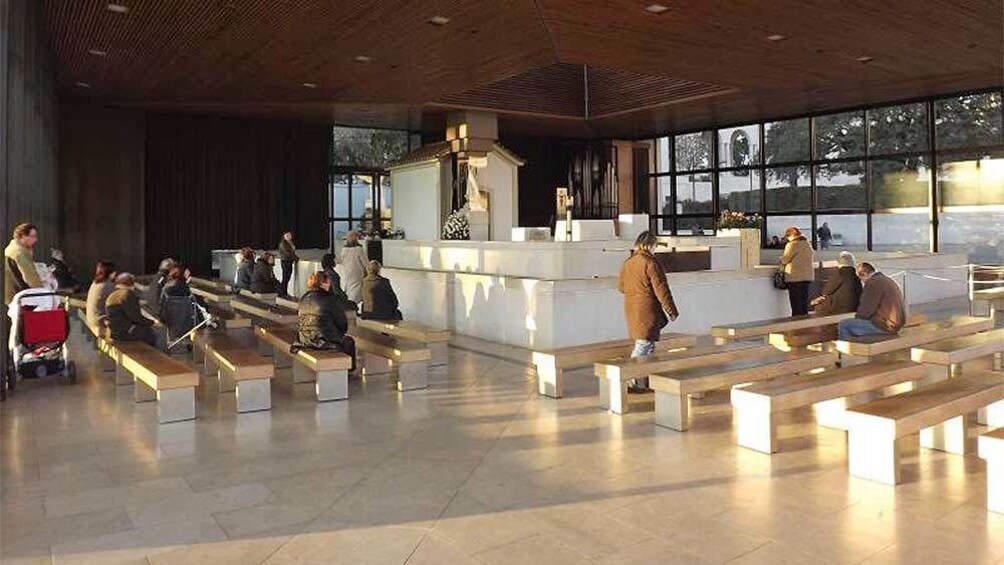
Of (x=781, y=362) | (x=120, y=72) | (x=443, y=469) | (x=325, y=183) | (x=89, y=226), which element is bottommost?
(x=443, y=469)

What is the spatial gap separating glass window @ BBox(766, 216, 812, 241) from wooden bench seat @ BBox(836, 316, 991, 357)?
13490 millimetres

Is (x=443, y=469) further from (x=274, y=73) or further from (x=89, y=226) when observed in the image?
(x=89, y=226)

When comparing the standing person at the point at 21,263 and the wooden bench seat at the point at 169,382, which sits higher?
the standing person at the point at 21,263

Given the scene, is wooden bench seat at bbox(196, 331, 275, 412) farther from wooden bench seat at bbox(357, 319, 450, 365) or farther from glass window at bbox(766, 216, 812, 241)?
glass window at bbox(766, 216, 812, 241)

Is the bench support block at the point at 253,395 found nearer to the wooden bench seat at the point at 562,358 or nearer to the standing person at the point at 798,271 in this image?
the wooden bench seat at the point at 562,358

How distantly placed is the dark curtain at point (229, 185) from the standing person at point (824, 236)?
45.7 ft

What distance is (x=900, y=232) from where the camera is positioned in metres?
19.1

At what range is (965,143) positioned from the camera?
17.7 m

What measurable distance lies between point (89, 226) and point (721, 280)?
49.4 feet

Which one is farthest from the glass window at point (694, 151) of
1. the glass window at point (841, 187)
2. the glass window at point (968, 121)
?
the glass window at point (968, 121)

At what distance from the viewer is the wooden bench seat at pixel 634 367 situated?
230 inches

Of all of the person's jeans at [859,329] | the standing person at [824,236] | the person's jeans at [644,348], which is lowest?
the person's jeans at [644,348]

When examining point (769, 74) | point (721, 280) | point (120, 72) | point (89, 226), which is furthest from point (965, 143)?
point (89, 226)

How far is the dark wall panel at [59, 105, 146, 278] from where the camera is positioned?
701 inches
